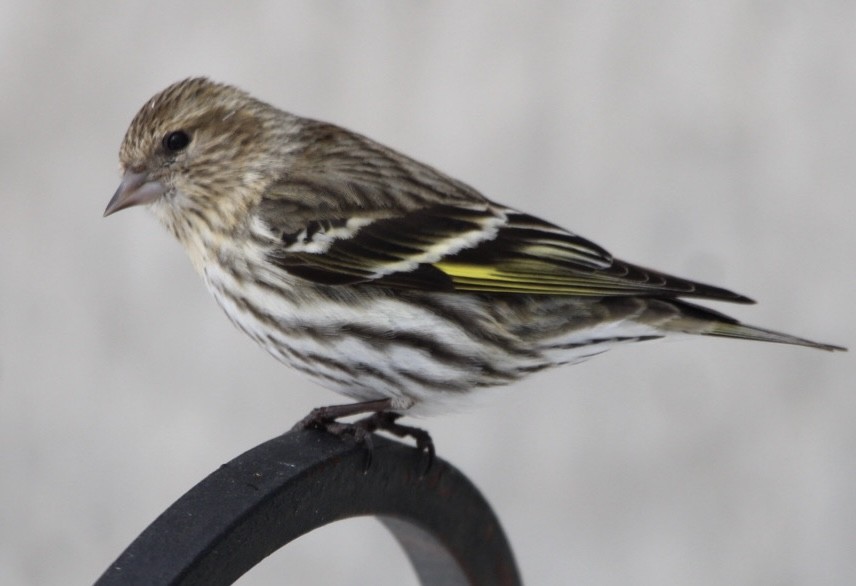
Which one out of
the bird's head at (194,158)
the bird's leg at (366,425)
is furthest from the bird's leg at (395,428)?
the bird's head at (194,158)

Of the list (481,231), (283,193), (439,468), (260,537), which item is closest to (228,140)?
(283,193)

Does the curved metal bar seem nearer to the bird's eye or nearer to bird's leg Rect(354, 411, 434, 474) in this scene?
bird's leg Rect(354, 411, 434, 474)

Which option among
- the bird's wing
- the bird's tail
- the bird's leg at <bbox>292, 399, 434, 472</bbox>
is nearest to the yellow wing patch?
the bird's wing

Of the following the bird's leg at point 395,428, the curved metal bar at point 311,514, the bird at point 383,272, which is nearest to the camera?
the curved metal bar at point 311,514

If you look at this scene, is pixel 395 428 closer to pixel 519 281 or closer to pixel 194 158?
pixel 519 281

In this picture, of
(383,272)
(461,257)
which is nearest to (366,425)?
(383,272)

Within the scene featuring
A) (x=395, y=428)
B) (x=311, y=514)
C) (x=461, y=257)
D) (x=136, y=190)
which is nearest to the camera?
(x=311, y=514)

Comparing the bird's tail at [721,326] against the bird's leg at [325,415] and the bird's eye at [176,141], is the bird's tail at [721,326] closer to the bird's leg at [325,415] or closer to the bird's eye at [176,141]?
the bird's leg at [325,415]
